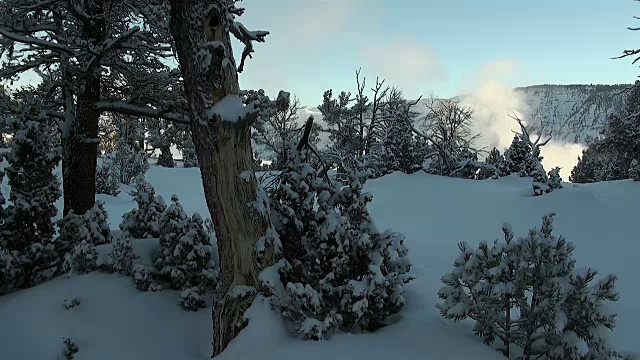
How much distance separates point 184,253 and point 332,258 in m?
2.10

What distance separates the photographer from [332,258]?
4.07 metres

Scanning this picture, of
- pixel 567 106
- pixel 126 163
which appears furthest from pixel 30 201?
pixel 567 106

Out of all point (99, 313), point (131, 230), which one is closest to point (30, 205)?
point (131, 230)

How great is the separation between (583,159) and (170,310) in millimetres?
46033

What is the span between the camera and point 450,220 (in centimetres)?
911

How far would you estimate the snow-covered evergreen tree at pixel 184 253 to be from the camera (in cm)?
514

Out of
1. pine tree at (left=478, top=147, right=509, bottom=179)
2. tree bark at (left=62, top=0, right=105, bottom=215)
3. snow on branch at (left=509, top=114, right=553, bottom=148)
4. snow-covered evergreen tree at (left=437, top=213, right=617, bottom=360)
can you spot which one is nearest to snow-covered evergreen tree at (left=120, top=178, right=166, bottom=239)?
tree bark at (left=62, top=0, right=105, bottom=215)

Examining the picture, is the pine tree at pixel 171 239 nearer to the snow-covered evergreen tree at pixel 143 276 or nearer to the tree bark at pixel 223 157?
the snow-covered evergreen tree at pixel 143 276

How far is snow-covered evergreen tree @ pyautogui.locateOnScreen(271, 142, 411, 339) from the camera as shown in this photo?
3.78m

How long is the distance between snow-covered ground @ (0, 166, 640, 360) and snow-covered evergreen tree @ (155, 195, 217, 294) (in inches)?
12.8

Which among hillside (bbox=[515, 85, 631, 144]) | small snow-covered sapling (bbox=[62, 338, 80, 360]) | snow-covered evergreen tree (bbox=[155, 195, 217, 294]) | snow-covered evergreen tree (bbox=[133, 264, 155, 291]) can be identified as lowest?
small snow-covered sapling (bbox=[62, 338, 80, 360])

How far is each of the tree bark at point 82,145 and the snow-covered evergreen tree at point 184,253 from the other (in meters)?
2.25

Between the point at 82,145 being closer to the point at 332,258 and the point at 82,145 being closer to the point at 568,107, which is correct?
the point at 332,258

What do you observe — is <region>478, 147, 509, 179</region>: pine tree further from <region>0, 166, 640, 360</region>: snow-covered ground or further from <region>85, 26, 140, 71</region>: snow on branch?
<region>85, 26, 140, 71</region>: snow on branch
